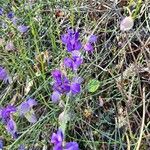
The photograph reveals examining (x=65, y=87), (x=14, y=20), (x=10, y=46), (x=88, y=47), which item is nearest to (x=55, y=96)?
(x=65, y=87)

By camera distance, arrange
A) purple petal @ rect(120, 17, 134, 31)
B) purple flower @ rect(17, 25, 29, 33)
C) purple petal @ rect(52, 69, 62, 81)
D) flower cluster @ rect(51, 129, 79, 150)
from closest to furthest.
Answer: flower cluster @ rect(51, 129, 79, 150)
purple petal @ rect(52, 69, 62, 81)
purple petal @ rect(120, 17, 134, 31)
purple flower @ rect(17, 25, 29, 33)

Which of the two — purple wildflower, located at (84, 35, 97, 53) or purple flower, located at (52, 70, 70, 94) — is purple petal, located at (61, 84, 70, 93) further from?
purple wildflower, located at (84, 35, 97, 53)

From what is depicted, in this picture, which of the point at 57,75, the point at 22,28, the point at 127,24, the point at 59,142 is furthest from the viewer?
the point at 22,28

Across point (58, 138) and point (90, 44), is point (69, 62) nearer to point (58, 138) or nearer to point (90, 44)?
point (90, 44)

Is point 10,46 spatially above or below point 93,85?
above

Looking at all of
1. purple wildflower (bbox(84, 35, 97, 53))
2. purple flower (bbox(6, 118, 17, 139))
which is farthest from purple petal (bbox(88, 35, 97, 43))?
purple flower (bbox(6, 118, 17, 139))

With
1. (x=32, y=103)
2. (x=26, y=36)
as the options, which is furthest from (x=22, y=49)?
(x=32, y=103)

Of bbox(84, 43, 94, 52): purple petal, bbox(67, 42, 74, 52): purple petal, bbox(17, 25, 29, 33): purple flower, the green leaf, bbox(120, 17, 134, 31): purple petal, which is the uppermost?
bbox(17, 25, 29, 33): purple flower

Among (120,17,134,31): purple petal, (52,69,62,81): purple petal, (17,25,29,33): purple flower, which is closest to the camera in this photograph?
(52,69,62,81): purple petal

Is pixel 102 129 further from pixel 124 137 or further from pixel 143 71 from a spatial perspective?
pixel 143 71
